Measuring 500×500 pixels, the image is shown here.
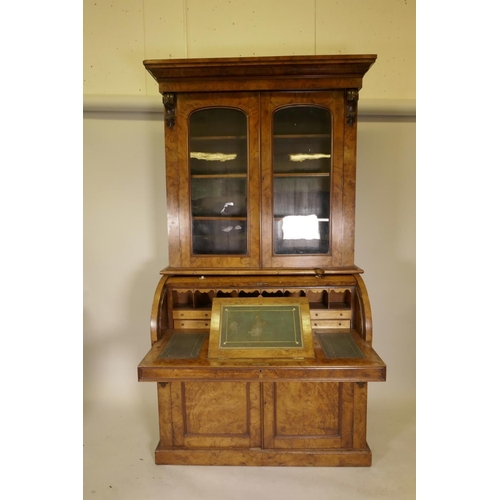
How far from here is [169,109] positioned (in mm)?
1972

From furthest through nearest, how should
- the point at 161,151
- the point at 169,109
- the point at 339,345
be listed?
→ the point at 161,151, the point at 169,109, the point at 339,345

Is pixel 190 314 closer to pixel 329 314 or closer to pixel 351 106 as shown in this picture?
pixel 329 314

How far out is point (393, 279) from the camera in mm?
2617

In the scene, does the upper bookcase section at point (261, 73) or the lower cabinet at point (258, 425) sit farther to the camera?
the lower cabinet at point (258, 425)

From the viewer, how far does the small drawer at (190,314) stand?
208 centimetres

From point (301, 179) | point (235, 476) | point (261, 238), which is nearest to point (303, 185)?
point (301, 179)

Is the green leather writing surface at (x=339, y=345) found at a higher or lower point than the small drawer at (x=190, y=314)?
lower

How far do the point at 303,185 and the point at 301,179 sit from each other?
1.4 inches

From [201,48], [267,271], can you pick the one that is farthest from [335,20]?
[267,271]

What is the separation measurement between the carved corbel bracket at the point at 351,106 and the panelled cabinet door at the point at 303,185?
0.15 feet

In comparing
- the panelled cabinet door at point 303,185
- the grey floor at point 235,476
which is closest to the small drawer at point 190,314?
the panelled cabinet door at point 303,185

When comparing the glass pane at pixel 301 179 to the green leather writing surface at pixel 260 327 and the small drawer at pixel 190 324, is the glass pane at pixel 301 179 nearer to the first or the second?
the green leather writing surface at pixel 260 327

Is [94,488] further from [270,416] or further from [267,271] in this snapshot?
[267,271]

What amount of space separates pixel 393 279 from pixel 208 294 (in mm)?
1382
